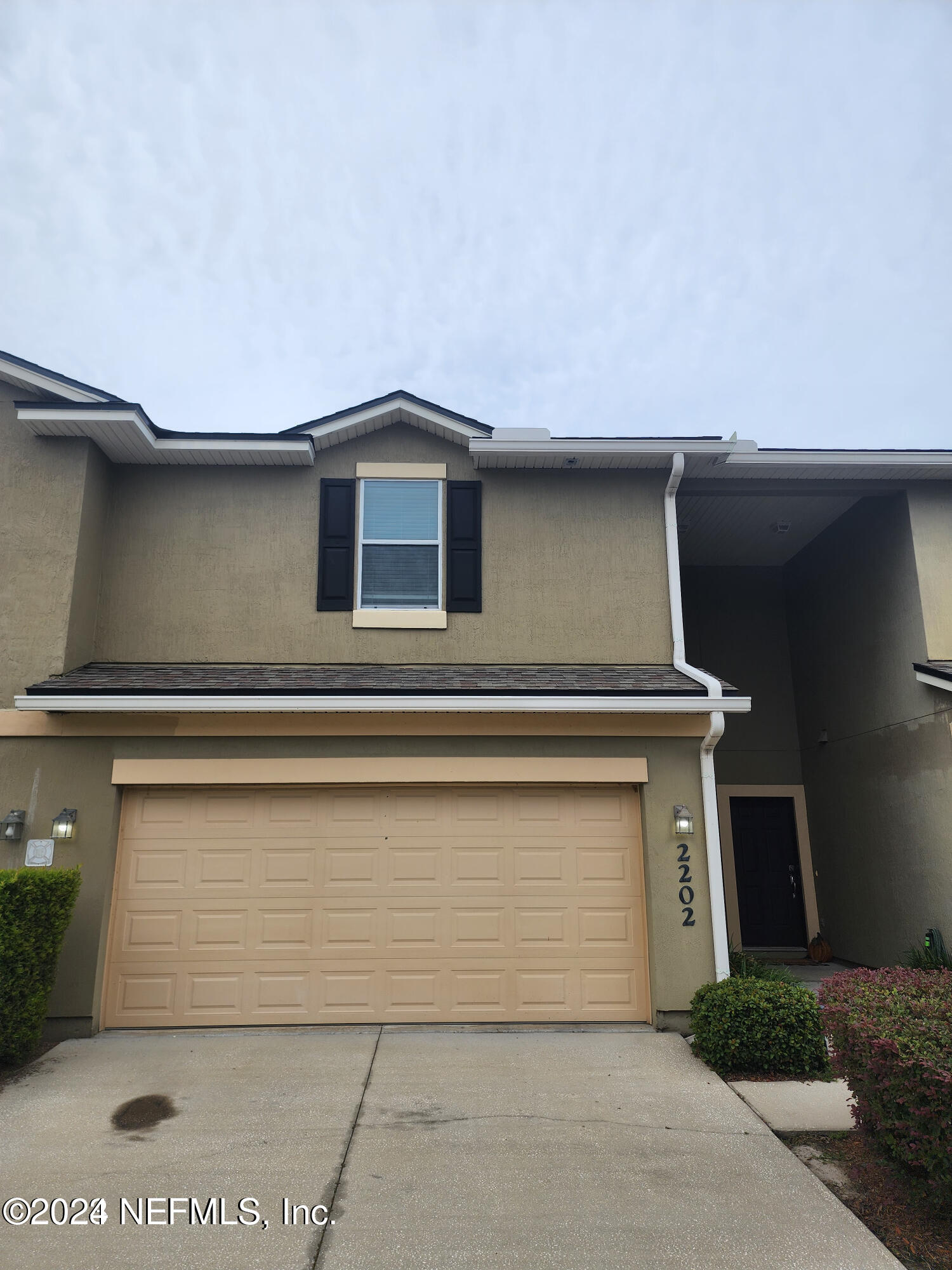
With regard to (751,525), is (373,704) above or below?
below

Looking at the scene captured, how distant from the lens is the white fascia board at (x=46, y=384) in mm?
7906

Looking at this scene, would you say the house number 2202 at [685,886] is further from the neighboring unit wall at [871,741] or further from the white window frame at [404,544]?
the white window frame at [404,544]

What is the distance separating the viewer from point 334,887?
7102mm

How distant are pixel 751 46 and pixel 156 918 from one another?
46.5ft

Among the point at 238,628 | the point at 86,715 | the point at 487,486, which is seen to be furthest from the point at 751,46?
the point at 86,715

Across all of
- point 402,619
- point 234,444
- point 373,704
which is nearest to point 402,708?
point 373,704

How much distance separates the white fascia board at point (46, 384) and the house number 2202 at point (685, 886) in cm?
768

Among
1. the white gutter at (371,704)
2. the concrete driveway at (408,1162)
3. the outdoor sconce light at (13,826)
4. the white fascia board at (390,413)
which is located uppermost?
the white fascia board at (390,413)

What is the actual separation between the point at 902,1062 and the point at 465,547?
19.8 ft

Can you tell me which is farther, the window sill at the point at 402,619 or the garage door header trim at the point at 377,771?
the window sill at the point at 402,619

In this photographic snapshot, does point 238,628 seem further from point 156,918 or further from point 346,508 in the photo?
point 156,918

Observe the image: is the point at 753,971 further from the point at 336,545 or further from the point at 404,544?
the point at 336,545

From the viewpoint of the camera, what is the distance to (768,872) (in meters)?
11.1

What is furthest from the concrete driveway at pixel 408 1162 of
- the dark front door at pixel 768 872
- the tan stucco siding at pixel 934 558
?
the tan stucco siding at pixel 934 558
